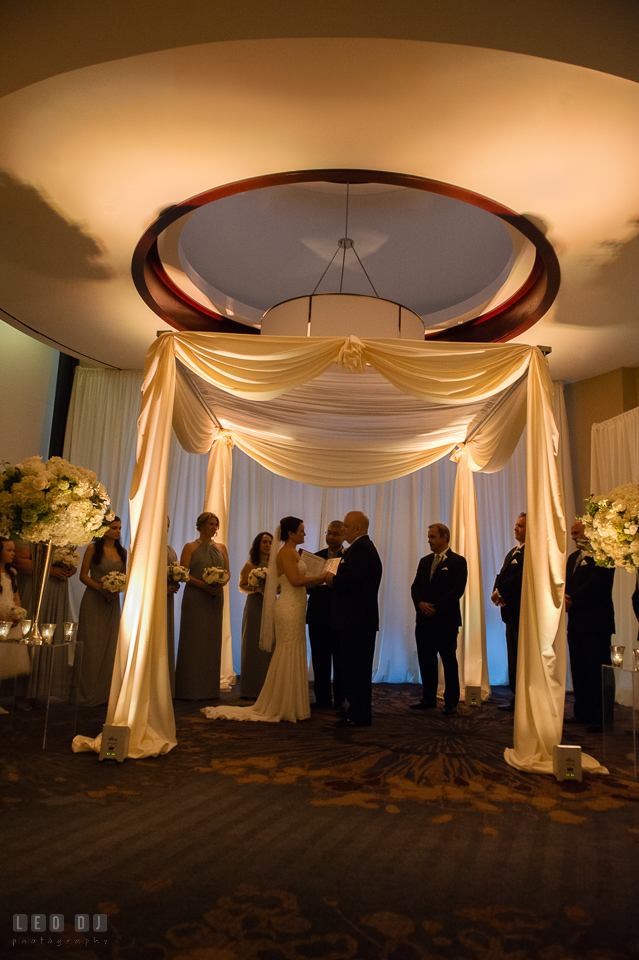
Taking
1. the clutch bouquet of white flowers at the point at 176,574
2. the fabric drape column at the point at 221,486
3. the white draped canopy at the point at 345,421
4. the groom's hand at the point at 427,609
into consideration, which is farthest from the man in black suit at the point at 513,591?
the clutch bouquet of white flowers at the point at 176,574

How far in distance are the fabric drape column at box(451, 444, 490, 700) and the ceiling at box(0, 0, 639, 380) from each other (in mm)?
2313

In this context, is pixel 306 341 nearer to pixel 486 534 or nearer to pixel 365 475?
pixel 365 475

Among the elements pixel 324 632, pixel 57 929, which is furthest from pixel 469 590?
pixel 57 929

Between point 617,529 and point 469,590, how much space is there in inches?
115

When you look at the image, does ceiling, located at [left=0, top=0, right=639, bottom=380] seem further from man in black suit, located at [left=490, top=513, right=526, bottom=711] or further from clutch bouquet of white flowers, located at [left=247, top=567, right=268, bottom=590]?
clutch bouquet of white flowers, located at [left=247, top=567, right=268, bottom=590]

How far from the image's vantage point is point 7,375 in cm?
766

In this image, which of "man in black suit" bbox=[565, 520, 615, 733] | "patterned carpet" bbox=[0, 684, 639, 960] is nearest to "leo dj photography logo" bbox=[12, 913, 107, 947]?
"patterned carpet" bbox=[0, 684, 639, 960]

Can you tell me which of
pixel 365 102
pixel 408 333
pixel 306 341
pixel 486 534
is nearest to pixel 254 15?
pixel 365 102

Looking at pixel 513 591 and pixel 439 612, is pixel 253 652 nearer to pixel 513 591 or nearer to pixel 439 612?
pixel 439 612

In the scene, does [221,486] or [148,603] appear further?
[221,486]

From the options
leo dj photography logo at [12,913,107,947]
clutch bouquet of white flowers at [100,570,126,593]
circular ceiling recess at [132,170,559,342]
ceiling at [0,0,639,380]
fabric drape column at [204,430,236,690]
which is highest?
circular ceiling recess at [132,170,559,342]

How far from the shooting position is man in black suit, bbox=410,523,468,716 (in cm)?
642

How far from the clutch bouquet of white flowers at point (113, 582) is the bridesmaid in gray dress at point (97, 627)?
114 millimetres

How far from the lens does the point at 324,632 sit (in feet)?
21.5
